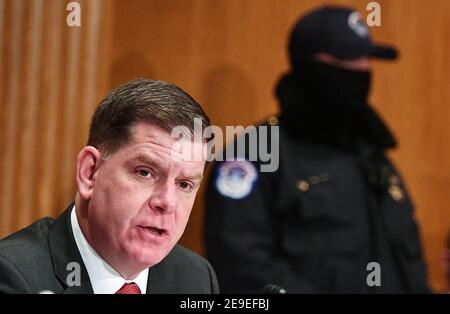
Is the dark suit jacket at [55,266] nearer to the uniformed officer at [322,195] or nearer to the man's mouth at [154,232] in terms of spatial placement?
the man's mouth at [154,232]

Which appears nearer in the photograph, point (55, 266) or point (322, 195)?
point (55, 266)

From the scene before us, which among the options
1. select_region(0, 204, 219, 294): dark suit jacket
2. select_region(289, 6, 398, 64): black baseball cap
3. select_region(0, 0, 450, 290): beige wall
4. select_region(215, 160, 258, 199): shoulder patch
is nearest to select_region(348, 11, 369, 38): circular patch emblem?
select_region(289, 6, 398, 64): black baseball cap

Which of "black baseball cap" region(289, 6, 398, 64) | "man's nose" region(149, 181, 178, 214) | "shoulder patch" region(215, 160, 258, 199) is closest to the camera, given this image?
"man's nose" region(149, 181, 178, 214)

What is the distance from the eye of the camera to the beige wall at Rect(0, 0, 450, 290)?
126 centimetres

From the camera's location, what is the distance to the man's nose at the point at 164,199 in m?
0.88

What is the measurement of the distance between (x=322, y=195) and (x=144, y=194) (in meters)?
0.86

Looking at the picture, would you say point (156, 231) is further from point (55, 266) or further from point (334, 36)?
point (334, 36)

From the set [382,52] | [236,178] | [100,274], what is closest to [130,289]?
[100,274]

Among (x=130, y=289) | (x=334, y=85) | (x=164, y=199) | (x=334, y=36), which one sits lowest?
(x=130, y=289)

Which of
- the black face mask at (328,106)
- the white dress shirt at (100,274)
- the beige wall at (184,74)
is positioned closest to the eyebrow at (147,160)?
the white dress shirt at (100,274)

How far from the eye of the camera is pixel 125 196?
89cm

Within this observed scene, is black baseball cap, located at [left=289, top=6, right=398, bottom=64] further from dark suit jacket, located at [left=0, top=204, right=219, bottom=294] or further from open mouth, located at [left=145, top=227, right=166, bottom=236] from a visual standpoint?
open mouth, located at [left=145, top=227, right=166, bottom=236]
